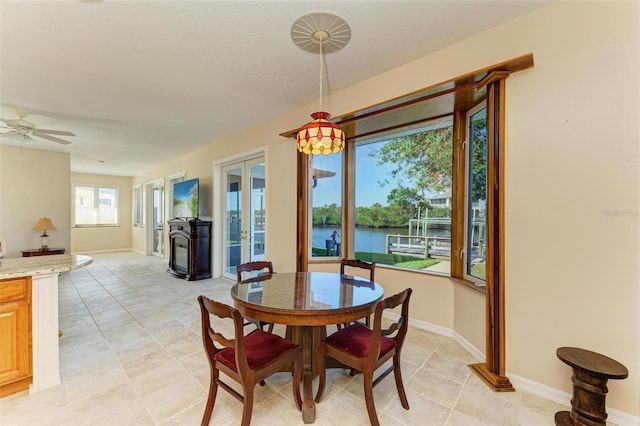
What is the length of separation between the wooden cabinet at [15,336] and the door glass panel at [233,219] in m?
3.27

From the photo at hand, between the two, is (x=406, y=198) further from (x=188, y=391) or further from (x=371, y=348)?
(x=188, y=391)

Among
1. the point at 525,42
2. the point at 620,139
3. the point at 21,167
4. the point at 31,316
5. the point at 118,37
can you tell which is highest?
the point at 118,37

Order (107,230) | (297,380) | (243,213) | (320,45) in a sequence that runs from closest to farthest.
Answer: (297,380), (320,45), (243,213), (107,230)

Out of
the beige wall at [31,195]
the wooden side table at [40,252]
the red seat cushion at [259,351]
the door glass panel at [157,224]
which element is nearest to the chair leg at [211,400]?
the red seat cushion at [259,351]

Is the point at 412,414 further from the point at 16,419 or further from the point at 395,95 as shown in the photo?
the point at 395,95

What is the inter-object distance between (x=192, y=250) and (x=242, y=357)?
14.2 ft

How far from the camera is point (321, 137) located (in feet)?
6.09

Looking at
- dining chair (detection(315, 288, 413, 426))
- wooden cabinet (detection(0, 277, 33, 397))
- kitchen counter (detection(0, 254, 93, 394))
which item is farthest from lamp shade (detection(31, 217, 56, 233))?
dining chair (detection(315, 288, 413, 426))

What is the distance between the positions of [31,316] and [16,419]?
623 mm

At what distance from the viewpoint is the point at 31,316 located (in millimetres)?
1898

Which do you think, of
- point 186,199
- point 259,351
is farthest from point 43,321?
point 186,199

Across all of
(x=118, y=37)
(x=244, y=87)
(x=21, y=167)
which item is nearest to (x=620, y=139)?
(x=244, y=87)

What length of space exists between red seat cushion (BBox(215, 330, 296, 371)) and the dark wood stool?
1.69 meters

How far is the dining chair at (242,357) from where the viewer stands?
1.40 m
